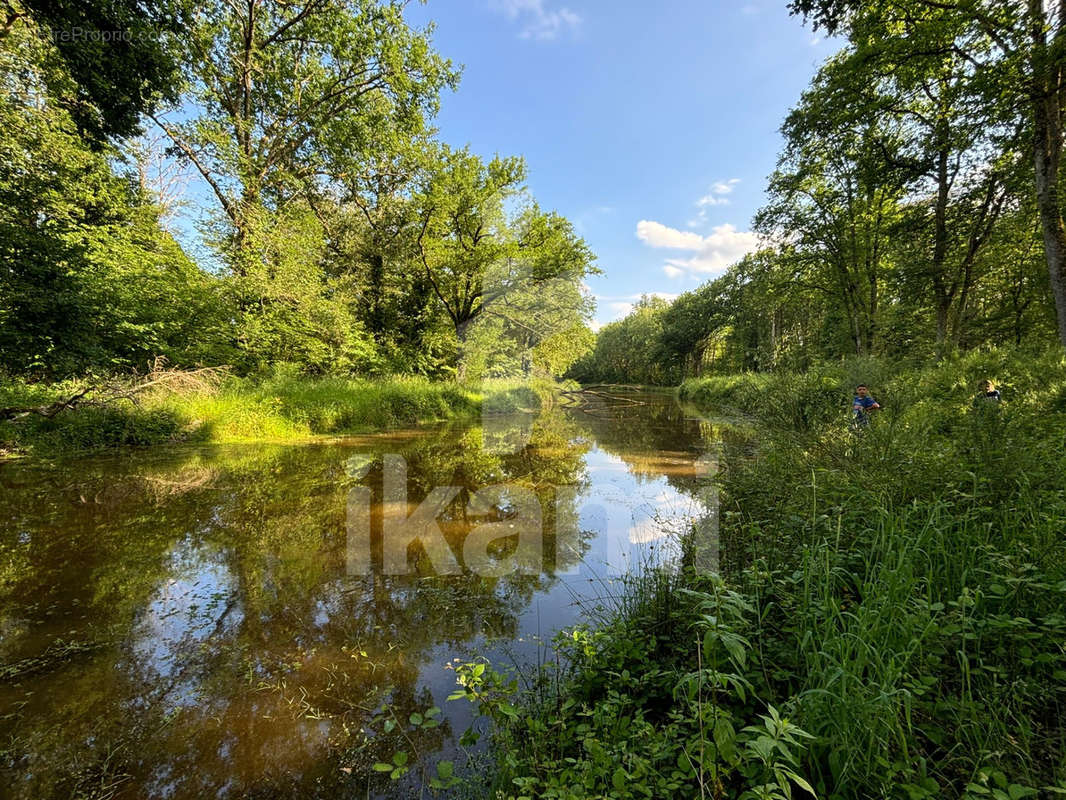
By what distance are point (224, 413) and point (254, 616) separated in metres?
8.19

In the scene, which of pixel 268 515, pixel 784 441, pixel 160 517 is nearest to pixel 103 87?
pixel 160 517

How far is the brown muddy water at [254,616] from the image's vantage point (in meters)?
1.99

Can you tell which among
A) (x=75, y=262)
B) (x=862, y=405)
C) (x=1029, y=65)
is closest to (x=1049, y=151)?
(x=1029, y=65)

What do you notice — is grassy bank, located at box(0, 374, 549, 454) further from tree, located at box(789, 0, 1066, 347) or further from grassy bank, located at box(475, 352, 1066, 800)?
tree, located at box(789, 0, 1066, 347)

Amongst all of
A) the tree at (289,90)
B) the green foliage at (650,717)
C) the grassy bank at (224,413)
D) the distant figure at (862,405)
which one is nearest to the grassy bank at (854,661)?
the green foliage at (650,717)

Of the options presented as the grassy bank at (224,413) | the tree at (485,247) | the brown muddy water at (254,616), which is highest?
the tree at (485,247)

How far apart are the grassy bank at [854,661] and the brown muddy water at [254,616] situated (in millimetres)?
687

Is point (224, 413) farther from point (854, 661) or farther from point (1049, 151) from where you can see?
point (1049, 151)

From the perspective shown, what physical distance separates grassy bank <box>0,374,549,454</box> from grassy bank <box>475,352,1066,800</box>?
961 cm

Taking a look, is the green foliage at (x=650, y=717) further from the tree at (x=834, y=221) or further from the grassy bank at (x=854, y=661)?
the tree at (x=834, y=221)

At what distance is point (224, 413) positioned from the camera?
9375mm

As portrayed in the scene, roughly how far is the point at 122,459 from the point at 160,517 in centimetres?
342

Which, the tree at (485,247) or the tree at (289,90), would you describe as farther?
the tree at (485,247)

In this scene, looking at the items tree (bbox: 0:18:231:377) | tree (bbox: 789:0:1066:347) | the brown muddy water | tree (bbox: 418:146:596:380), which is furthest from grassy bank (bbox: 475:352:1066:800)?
→ tree (bbox: 418:146:596:380)
